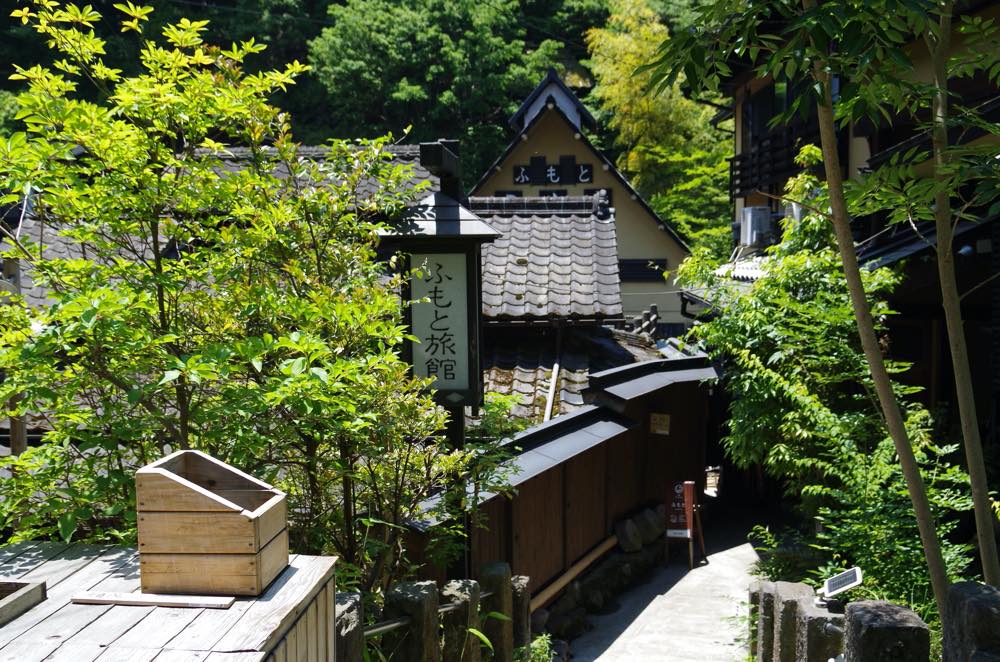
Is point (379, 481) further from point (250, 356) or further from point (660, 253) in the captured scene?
point (660, 253)

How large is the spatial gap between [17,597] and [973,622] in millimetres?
3444

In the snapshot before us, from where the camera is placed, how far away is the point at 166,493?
3.17m

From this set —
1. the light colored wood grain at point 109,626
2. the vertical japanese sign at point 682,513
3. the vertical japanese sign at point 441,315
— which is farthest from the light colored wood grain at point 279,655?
the vertical japanese sign at point 682,513

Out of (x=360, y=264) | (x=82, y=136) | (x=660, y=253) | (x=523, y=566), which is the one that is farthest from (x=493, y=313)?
(x=660, y=253)

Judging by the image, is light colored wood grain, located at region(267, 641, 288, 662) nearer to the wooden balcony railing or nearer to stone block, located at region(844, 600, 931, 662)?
stone block, located at region(844, 600, 931, 662)

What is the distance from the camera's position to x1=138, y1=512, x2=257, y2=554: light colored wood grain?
9.96 feet

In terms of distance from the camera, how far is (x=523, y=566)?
8930 mm

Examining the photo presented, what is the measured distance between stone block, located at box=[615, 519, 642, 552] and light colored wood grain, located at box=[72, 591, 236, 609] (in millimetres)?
9212

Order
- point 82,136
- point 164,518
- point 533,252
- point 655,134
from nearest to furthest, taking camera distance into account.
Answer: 1. point 164,518
2. point 82,136
3. point 533,252
4. point 655,134

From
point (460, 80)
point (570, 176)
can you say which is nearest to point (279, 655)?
point (570, 176)

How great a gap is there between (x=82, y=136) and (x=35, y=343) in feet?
3.55

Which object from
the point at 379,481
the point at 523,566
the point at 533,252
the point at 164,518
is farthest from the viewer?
the point at 533,252

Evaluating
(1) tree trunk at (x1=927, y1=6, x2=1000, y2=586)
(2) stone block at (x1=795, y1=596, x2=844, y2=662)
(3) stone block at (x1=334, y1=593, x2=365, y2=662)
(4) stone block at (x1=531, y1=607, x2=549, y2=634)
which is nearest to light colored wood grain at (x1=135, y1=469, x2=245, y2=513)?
(3) stone block at (x1=334, y1=593, x2=365, y2=662)

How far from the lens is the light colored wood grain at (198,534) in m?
3.04
